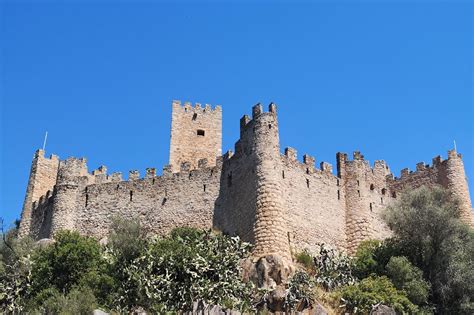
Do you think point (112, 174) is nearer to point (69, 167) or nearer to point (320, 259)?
point (69, 167)

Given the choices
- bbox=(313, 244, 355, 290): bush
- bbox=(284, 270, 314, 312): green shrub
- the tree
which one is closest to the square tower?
bbox=(313, 244, 355, 290): bush

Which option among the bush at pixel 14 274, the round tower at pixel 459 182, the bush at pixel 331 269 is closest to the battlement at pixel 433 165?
the round tower at pixel 459 182

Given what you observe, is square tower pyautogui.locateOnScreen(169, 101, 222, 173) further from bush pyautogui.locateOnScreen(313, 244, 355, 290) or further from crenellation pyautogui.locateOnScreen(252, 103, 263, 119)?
bush pyautogui.locateOnScreen(313, 244, 355, 290)

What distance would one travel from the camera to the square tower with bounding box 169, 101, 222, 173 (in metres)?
54.0

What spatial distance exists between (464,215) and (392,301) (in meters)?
14.5

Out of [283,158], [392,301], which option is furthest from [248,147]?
[392,301]

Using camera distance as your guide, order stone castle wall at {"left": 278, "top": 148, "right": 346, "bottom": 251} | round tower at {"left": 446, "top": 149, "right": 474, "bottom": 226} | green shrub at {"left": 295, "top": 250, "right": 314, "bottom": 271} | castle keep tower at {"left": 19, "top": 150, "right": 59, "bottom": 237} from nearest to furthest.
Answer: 1. green shrub at {"left": 295, "top": 250, "right": 314, "bottom": 271}
2. stone castle wall at {"left": 278, "top": 148, "right": 346, "bottom": 251}
3. round tower at {"left": 446, "top": 149, "right": 474, "bottom": 226}
4. castle keep tower at {"left": 19, "top": 150, "right": 59, "bottom": 237}

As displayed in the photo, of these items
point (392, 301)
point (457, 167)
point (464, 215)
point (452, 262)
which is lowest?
point (392, 301)

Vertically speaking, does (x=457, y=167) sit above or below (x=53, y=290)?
above

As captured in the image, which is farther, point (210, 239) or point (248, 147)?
point (248, 147)

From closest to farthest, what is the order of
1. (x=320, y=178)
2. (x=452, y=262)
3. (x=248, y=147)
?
1. (x=452, y=262)
2. (x=248, y=147)
3. (x=320, y=178)

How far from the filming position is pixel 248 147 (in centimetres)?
4059

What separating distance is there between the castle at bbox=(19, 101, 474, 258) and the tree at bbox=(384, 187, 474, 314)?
4297 mm

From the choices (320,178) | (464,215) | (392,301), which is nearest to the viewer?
(392,301)
